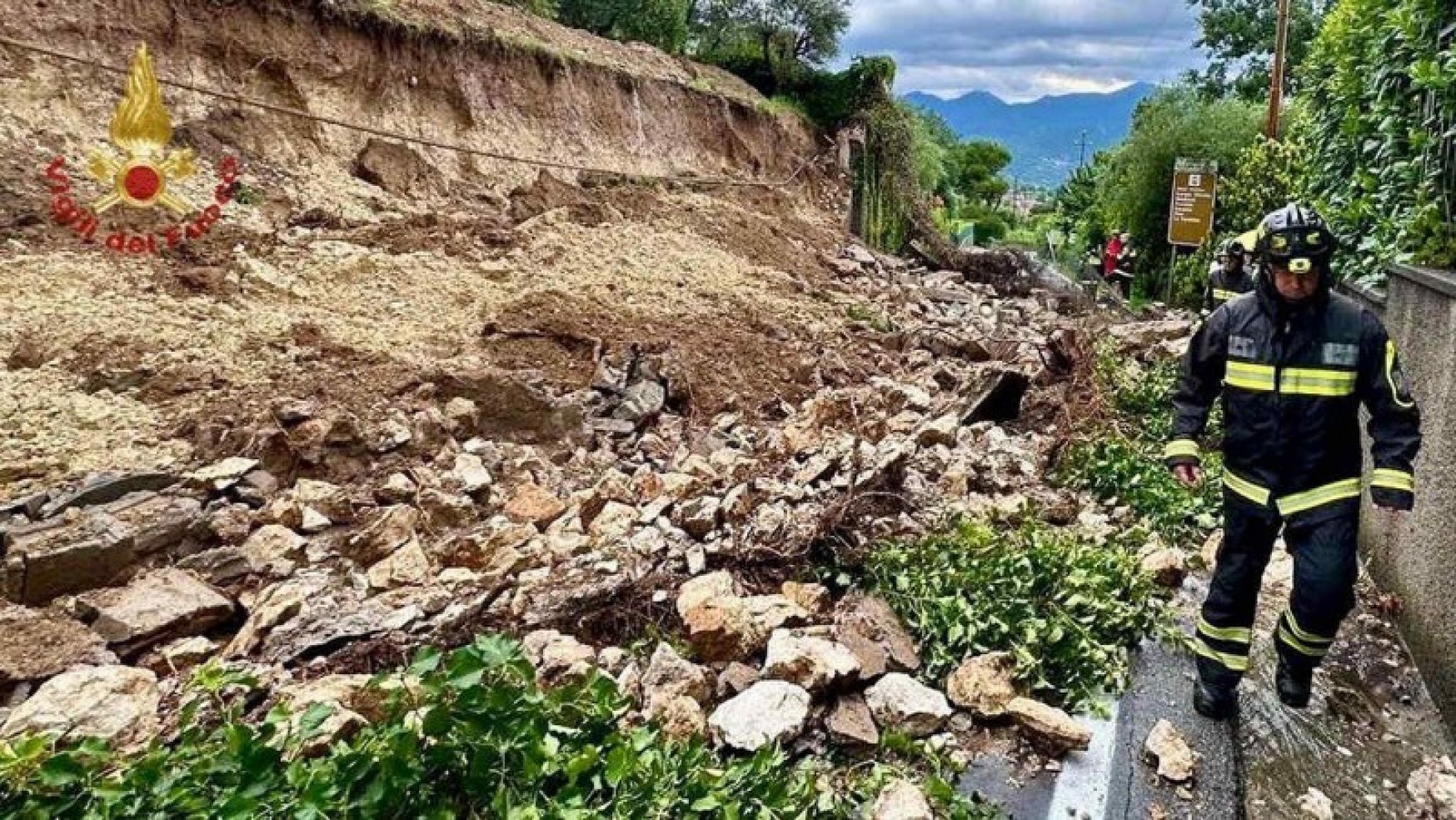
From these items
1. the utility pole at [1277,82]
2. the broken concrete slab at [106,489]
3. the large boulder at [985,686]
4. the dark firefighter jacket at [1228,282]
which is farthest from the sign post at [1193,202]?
the broken concrete slab at [106,489]

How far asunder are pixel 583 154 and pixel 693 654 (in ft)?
37.2

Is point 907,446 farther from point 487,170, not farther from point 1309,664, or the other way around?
point 487,170

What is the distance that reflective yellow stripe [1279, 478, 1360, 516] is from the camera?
105 inches

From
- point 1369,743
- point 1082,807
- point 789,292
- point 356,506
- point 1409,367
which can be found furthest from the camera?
point 789,292

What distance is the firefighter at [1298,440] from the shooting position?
8.54 ft

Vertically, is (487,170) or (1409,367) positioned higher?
(487,170)

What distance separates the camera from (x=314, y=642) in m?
2.98

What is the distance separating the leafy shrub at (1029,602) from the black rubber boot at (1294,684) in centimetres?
47

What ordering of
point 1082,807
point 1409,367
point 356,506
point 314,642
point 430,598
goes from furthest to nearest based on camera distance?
point 356,506 < point 1409,367 < point 430,598 < point 314,642 < point 1082,807

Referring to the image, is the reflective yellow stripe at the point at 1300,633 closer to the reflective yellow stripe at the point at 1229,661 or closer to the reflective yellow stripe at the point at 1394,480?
the reflective yellow stripe at the point at 1229,661

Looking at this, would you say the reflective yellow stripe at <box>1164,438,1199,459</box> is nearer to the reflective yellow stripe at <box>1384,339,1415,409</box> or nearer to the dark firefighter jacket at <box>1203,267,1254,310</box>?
the reflective yellow stripe at <box>1384,339,1415,409</box>

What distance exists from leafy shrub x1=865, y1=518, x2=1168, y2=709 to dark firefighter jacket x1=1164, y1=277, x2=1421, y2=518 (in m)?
0.72

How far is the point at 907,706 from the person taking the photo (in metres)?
2.69

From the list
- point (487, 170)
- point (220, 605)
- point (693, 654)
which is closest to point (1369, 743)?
point (693, 654)
